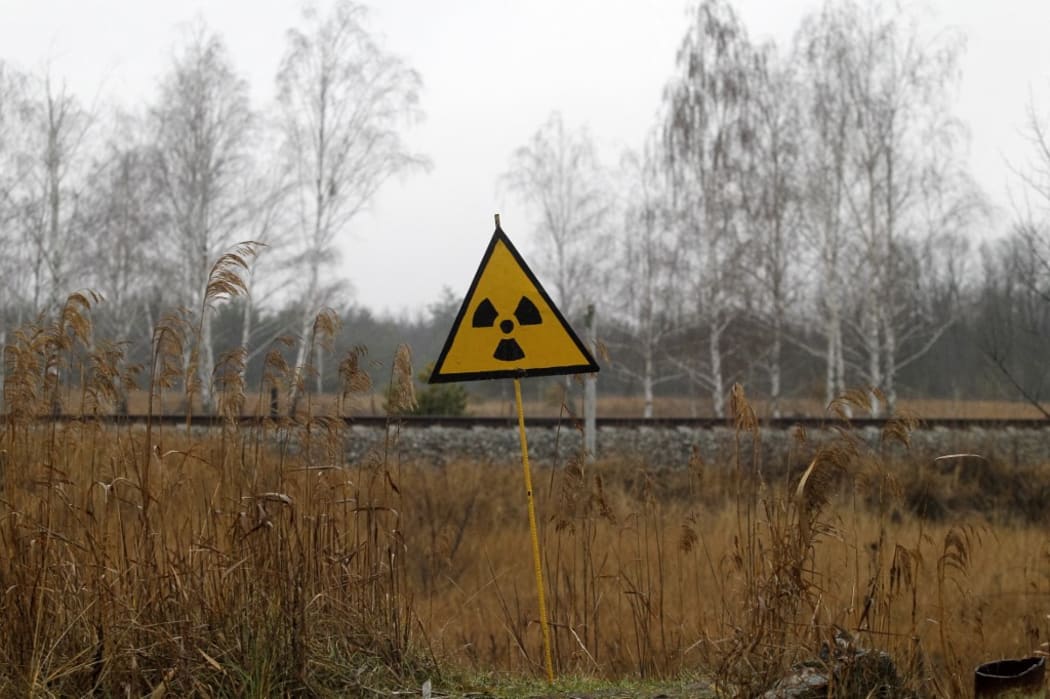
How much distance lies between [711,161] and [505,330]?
70.0 ft

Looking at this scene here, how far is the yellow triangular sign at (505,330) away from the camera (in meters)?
4.49

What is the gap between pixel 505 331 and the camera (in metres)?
4.51

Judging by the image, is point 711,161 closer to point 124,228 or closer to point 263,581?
point 124,228

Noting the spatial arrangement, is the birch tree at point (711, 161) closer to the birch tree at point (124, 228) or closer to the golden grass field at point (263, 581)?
the birch tree at point (124, 228)

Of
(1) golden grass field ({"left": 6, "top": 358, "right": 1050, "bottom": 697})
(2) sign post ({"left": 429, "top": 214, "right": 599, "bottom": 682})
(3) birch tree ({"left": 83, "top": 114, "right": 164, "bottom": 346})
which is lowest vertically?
(1) golden grass field ({"left": 6, "top": 358, "right": 1050, "bottom": 697})

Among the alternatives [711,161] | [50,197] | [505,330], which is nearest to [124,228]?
[50,197]

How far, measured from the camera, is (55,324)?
4.01m

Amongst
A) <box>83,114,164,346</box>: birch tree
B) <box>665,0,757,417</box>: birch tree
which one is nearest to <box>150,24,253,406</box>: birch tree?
<box>83,114,164,346</box>: birch tree

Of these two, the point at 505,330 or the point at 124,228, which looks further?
the point at 124,228

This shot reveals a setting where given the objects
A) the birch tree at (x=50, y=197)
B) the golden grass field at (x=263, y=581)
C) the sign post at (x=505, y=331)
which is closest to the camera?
the golden grass field at (x=263, y=581)

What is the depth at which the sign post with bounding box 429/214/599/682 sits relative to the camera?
4.48 m

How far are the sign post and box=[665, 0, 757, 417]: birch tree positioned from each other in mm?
19030

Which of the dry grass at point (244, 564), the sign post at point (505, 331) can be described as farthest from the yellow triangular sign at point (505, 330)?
the dry grass at point (244, 564)

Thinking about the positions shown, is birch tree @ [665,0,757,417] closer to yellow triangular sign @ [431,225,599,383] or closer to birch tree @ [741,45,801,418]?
birch tree @ [741,45,801,418]
